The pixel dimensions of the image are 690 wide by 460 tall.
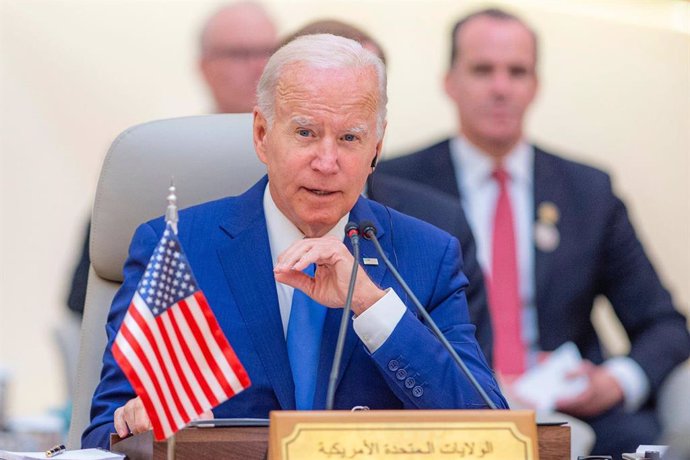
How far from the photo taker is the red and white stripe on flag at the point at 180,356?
2.12 m

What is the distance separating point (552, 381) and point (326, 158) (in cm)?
269

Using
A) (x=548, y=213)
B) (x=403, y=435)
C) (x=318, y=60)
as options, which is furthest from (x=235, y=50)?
(x=403, y=435)

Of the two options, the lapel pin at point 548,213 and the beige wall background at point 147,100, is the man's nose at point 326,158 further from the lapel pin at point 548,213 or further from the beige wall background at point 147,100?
the lapel pin at point 548,213

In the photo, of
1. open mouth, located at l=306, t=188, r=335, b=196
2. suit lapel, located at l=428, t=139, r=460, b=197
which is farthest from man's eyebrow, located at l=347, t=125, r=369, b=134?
suit lapel, located at l=428, t=139, r=460, b=197

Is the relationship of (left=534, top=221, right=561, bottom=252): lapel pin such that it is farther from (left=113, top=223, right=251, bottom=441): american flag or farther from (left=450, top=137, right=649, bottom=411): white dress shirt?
(left=113, top=223, right=251, bottom=441): american flag

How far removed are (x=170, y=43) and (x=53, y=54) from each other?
0.42 meters

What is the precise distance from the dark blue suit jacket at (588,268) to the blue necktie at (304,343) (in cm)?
244

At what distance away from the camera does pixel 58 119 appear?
4957mm

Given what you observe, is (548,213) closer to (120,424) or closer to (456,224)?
(456,224)

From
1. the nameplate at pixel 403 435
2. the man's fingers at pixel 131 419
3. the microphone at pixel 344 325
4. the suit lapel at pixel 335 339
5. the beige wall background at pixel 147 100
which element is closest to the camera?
the nameplate at pixel 403 435

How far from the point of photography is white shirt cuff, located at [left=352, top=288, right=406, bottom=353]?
2408mm

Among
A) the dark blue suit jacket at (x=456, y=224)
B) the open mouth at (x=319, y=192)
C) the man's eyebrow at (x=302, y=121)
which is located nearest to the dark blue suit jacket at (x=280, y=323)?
the open mouth at (x=319, y=192)

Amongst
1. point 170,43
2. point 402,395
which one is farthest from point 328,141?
point 170,43

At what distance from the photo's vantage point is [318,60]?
103 inches
